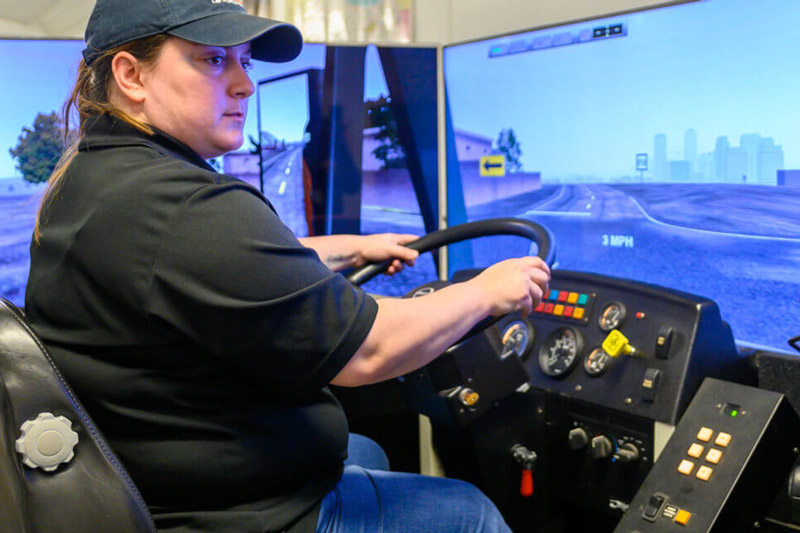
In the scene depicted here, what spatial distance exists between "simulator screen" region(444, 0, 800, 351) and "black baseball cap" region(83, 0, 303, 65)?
4.30 ft

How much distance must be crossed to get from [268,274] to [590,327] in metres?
0.99

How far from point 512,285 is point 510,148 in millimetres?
1311

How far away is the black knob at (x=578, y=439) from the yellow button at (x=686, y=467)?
0.24 metres

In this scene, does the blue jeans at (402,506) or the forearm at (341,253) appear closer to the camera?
Answer: the blue jeans at (402,506)

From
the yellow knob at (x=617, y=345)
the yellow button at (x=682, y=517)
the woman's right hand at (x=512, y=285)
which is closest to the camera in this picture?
the woman's right hand at (x=512, y=285)

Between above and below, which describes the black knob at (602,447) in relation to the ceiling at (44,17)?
below

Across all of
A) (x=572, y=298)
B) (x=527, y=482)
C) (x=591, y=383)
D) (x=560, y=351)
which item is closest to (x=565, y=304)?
(x=572, y=298)

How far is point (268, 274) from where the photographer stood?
1013 mm

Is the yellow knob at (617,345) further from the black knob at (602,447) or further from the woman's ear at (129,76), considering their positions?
the woman's ear at (129,76)

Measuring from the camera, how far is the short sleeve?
1001 millimetres

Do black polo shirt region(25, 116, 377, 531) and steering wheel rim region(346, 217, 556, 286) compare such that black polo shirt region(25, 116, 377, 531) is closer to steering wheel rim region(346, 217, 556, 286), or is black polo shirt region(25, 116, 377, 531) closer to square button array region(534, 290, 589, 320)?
steering wheel rim region(346, 217, 556, 286)

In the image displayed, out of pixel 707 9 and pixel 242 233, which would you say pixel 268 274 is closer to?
pixel 242 233

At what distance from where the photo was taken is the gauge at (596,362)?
170cm

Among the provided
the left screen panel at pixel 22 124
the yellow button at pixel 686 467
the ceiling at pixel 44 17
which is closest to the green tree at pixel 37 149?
the left screen panel at pixel 22 124
